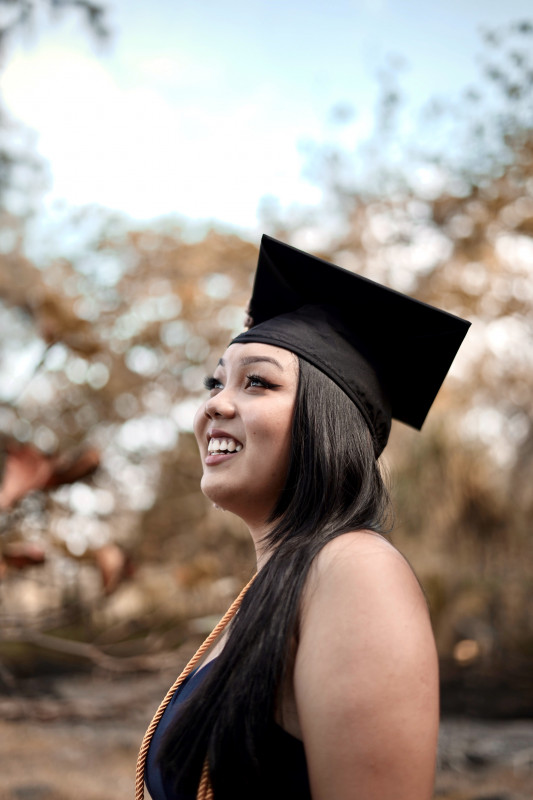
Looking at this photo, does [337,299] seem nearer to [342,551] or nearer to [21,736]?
[342,551]

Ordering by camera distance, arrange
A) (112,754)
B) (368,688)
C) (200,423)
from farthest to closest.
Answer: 1. (112,754)
2. (200,423)
3. (368,688)

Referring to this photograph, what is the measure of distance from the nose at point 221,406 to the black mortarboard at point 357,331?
15 cm

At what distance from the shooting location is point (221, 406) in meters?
1.42

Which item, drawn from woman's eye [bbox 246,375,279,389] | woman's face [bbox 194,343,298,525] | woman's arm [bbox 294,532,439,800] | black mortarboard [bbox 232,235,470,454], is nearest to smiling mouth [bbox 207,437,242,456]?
woman's face [bbox 194,343,298,525]

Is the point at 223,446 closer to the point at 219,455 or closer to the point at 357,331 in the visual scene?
the point at 219,455

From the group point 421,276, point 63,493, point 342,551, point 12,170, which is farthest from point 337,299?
point 421,276

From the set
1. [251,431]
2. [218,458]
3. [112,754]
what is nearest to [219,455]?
[218,458]

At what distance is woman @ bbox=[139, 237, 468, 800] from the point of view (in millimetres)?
970

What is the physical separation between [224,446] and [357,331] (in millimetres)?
420

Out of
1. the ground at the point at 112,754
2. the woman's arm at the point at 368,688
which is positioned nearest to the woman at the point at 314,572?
the woman's arm at the point at 368,688

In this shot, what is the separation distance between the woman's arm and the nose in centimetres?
46

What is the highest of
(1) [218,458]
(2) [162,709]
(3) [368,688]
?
(1) [218,458]

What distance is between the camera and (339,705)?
959 millimetres

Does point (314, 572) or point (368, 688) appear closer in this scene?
point (368, 688)
